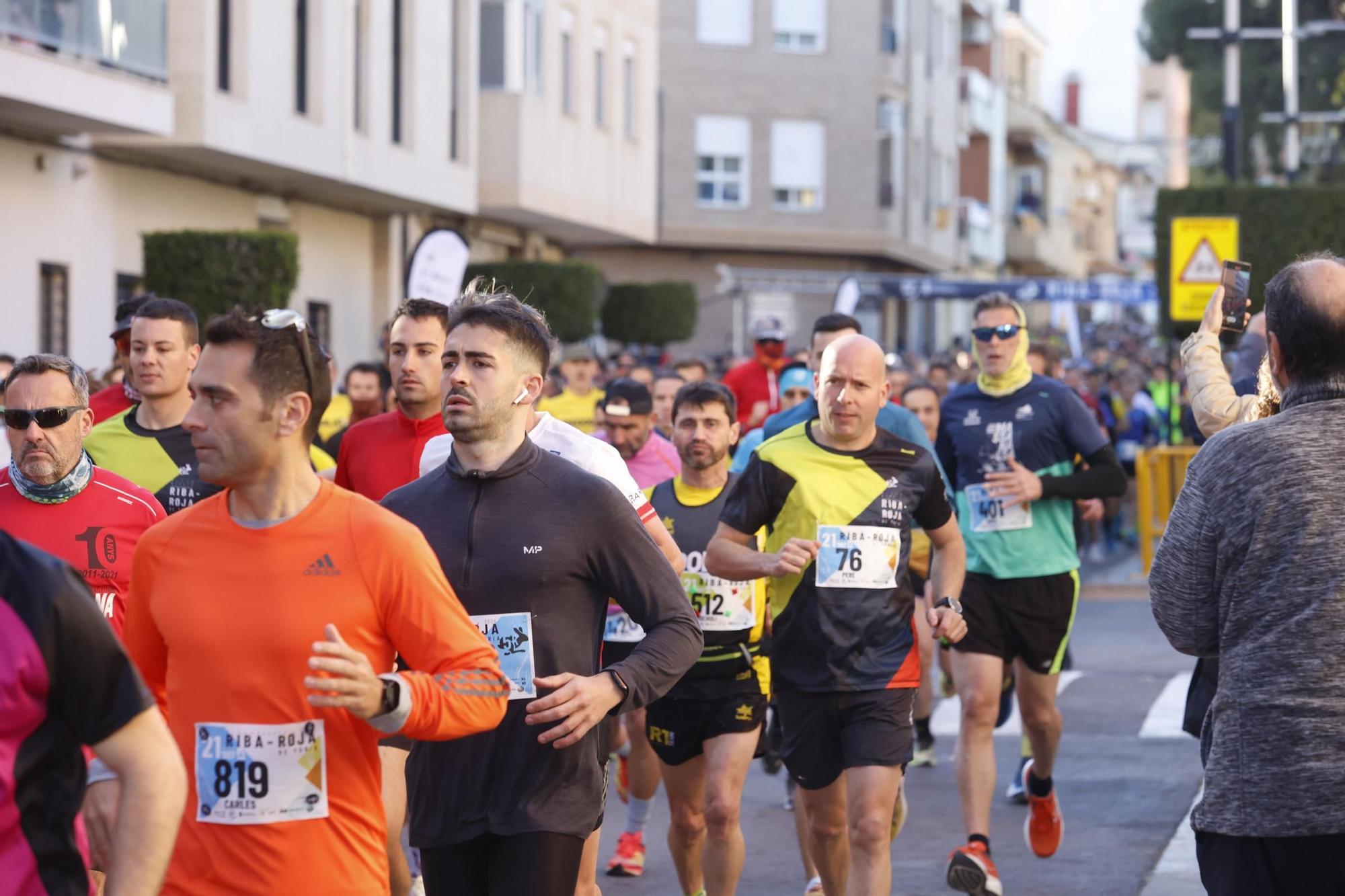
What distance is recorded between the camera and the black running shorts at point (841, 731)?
7.13m

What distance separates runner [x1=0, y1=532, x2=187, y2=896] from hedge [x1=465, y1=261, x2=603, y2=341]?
85.7ft

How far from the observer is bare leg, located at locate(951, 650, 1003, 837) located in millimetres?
8602

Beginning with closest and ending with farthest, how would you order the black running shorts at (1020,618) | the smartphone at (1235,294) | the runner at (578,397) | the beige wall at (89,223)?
the smartphone at (1235,294) → the black running shorts at (1020,618) → the runner at (578,397) → the beige wall at (89,223)

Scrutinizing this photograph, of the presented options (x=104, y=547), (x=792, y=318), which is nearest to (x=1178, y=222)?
(x=104, y=547)

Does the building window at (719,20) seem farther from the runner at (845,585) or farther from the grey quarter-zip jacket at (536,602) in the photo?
the grey quarter-zip jacket at (536,602)

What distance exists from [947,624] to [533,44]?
86.2 feet

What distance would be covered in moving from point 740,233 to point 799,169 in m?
2.16

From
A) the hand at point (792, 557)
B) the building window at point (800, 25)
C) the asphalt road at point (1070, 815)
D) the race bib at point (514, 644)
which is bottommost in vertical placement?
the asphalt road at point (1070, 815)

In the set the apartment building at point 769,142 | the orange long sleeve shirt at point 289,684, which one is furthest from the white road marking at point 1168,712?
the apartment building at point 769,142

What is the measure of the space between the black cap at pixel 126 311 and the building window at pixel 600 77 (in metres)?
26.3

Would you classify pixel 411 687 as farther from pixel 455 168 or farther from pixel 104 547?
pixel 455 168

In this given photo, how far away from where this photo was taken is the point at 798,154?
5025 centimetres

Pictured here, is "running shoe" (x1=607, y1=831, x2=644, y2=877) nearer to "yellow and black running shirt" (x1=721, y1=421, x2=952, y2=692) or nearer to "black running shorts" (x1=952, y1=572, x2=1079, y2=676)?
"black running shorts" (x1=952, y1=572, x2=1079, y2=676)

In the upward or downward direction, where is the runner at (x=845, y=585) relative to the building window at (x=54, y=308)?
downward
